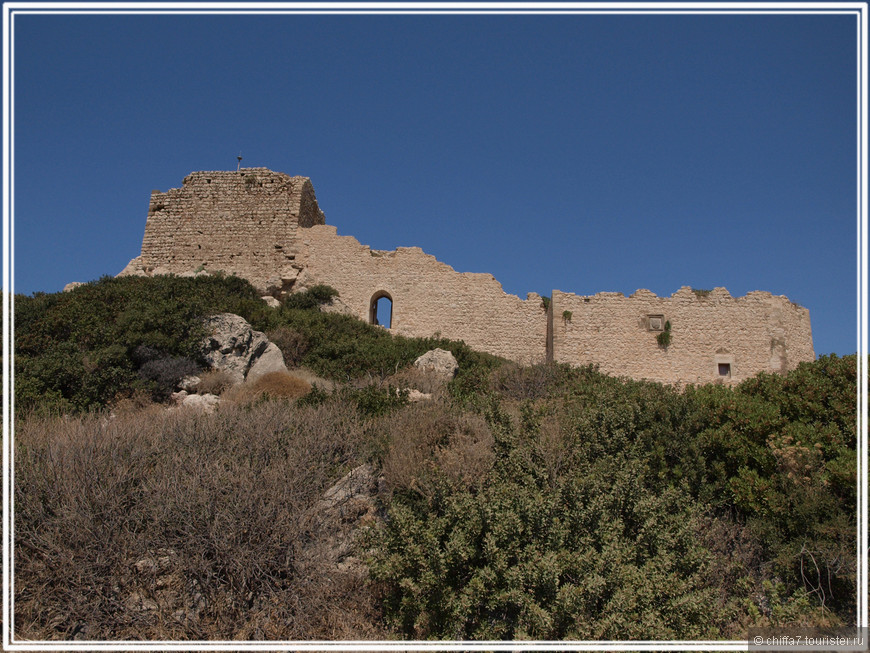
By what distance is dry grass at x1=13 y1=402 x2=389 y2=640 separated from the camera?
187 inches

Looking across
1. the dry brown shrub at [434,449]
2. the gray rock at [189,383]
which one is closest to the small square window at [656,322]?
the dry brown shrub at [434,449]

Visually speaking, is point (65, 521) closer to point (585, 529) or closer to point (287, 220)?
point (585, 529)

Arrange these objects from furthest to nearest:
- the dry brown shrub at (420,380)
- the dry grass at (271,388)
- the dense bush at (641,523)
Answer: the dry brown shrub at (420,380) < the dry grass at (271,388) < the dense bush at (641,523)

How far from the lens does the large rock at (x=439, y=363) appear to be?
1202 centimetres

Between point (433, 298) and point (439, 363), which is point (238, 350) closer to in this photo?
point (439, 363)

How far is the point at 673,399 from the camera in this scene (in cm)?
729

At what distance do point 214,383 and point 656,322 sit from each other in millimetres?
11253

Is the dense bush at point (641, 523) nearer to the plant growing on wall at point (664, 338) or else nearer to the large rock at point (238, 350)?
the large rock at point (238, 350)

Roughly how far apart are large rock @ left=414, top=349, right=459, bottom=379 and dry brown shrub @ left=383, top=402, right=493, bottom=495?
14.4 ft

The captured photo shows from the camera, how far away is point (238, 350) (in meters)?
11.7

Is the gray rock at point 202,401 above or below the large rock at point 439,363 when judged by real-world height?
below

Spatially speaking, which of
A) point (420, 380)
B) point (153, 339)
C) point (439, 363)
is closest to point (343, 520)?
point (420, 380)

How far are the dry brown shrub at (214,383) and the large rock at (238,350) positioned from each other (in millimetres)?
213

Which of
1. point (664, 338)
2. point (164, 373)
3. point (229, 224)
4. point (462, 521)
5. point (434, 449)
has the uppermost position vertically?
point (229, 224)
